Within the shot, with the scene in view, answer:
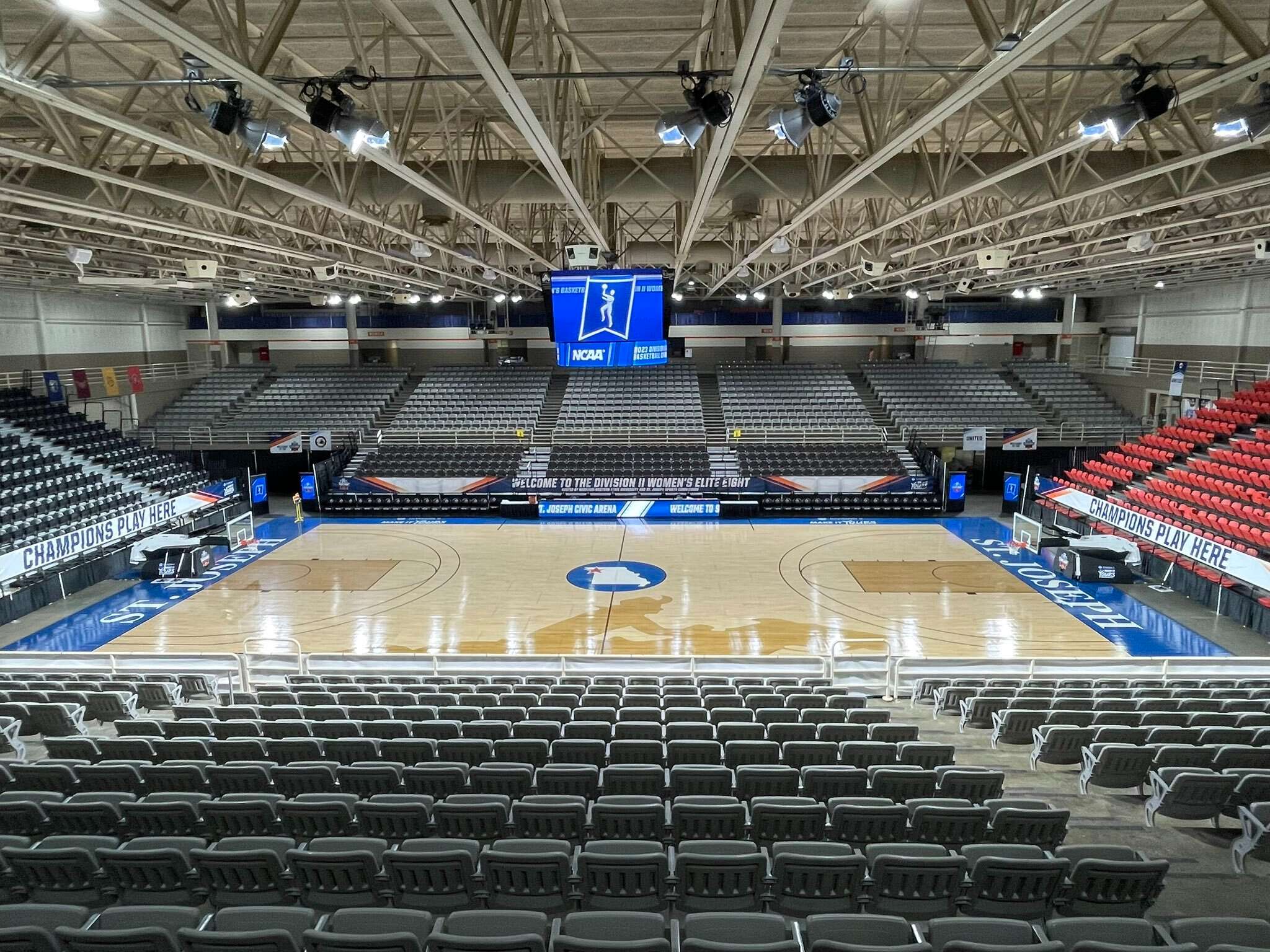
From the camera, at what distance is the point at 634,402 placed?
110 feet

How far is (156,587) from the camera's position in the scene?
1892 cm

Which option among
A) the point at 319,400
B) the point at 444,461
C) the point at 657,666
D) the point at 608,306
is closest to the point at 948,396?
the point at 608,306

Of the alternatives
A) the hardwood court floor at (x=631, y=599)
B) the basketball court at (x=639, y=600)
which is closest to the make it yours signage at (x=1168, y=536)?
the basketball court at (x=639, y=600)

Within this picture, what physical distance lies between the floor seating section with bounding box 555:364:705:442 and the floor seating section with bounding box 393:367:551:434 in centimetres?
156

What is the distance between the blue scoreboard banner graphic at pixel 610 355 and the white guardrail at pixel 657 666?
9150 mm

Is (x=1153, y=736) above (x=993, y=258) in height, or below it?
below

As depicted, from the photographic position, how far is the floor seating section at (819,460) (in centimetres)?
2708

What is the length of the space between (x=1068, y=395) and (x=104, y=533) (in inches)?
1393

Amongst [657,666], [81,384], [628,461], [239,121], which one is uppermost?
[239,121]

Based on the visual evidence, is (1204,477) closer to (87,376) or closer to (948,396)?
(948,396)

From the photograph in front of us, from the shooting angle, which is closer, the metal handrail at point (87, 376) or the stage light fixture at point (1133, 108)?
the stage light fixture at point (1133, 108)

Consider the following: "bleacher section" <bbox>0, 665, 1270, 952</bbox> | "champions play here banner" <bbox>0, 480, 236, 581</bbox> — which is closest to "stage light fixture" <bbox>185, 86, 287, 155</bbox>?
"bleacher section" <bbox>0, 665, 1270, 952</bbox>

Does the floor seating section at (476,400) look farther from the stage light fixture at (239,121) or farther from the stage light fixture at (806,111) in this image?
the stage light fixture at (806,111)

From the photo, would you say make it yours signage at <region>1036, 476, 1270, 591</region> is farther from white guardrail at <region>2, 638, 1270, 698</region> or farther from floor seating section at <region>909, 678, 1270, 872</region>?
floor seating section at <region>909, 678, 1270, 872</region>
